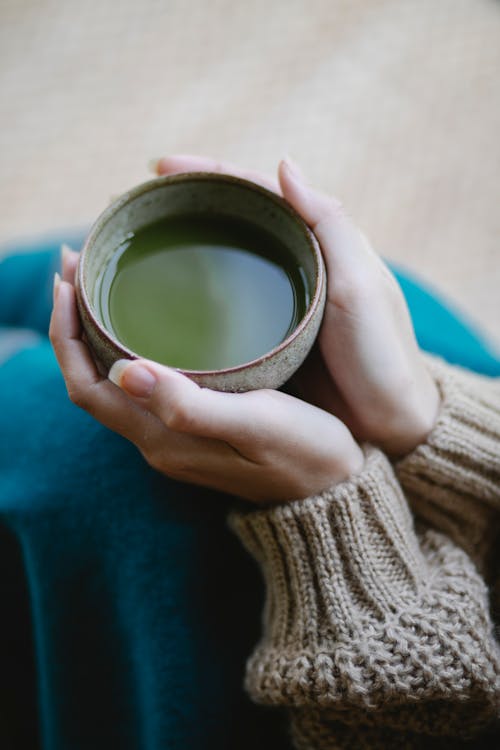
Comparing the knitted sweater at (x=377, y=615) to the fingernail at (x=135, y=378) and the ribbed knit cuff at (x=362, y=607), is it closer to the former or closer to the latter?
the ribbed knit cuff at (x=362, y=607)

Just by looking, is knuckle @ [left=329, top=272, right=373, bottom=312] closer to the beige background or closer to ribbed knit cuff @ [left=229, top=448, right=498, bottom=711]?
ribbed knit cuff @ [left=229, top=448, right=498, bottom=711]

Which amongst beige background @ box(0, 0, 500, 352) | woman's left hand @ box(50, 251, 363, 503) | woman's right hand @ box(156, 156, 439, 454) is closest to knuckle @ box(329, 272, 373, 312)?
woman's right hand @ box(156, 156, 439, 454)

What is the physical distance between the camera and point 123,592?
86 centimetres

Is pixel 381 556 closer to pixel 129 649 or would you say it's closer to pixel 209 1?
pixel 129 649

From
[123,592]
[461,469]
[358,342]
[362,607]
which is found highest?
[358,342]

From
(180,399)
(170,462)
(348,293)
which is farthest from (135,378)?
(348,293)

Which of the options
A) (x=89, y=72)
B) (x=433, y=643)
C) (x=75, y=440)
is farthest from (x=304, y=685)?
(x=89, y=72)

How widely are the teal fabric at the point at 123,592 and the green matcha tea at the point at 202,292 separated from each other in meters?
0.20

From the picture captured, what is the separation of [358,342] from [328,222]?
144mm

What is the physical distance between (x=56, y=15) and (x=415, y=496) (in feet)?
6.08

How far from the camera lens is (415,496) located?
89 centimetres

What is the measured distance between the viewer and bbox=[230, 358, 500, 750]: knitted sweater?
2.36 feet

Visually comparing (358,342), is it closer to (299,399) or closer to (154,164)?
(299,399)

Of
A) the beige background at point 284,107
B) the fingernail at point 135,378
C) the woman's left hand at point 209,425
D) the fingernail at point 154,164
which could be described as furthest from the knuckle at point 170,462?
the beige background at point 284,107
